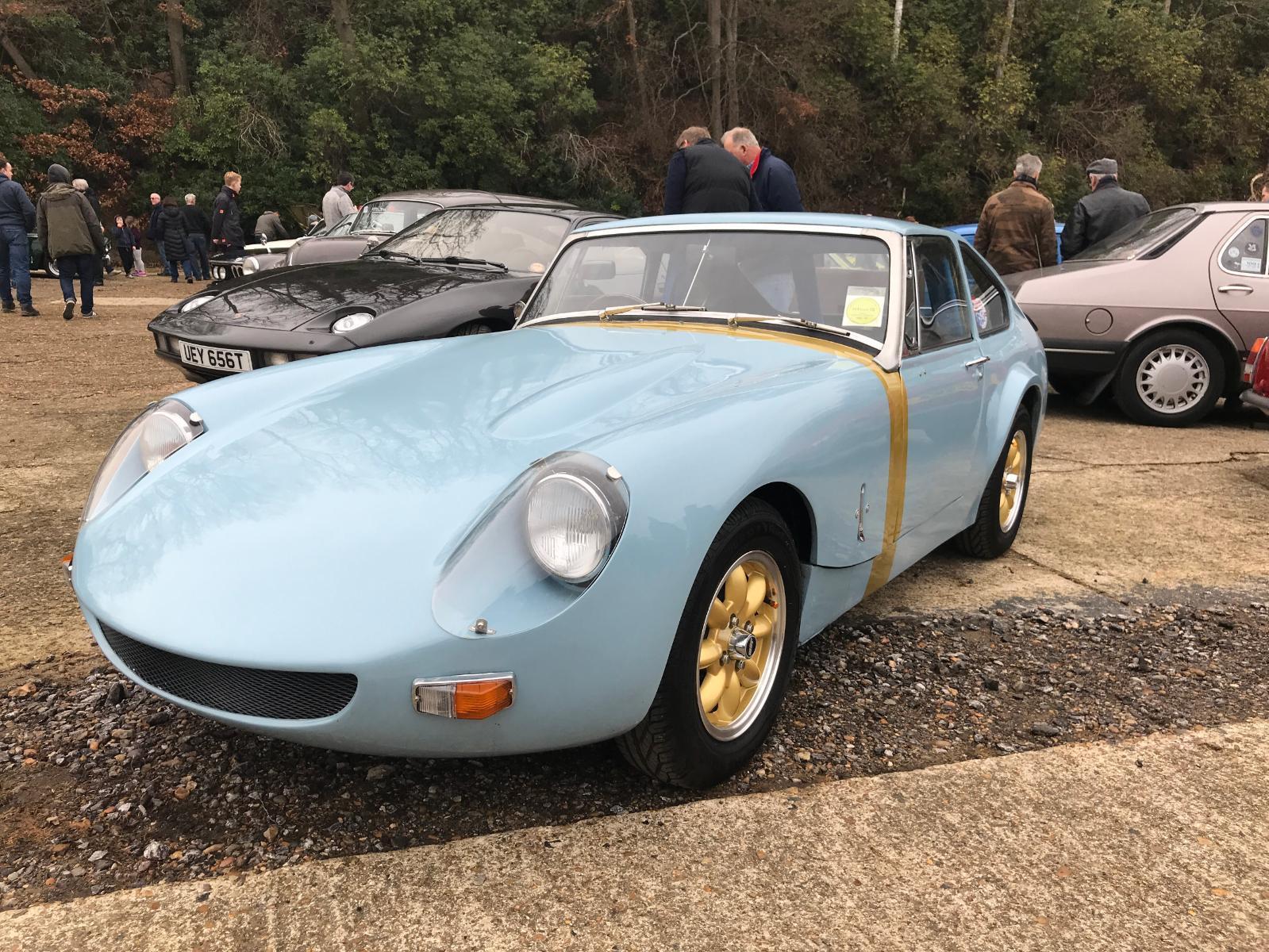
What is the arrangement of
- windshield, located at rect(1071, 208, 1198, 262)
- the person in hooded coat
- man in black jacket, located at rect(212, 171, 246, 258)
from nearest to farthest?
1. windshield, located at rect(1071, 208, 1198, 262)
2. man in black jacket, located at rect(212, 171, 246, 258)
3. the person in hooded coat

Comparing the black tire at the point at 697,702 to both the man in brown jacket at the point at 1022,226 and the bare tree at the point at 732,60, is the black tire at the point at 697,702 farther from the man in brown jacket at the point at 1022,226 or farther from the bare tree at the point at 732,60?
the bare tree at the point at 732,60

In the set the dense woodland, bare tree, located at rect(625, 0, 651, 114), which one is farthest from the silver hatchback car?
bare tree, located at rect(625, 0, 651, 114)

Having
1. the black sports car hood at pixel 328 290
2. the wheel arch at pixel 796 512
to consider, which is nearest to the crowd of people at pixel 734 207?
the black sports car hood at pixel 328 290

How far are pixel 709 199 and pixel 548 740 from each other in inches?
205

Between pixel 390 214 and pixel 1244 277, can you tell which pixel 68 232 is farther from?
pixel 1244 277

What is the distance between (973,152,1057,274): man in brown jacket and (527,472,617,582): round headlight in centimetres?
713

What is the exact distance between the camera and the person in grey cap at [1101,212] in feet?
26.8

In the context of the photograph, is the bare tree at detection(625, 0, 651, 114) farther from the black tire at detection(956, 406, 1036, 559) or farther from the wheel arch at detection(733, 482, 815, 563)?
the wheel arch at detection(733, 482, 815, 563)

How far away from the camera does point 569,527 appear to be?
1998 mm

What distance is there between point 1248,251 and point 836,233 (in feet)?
15.6

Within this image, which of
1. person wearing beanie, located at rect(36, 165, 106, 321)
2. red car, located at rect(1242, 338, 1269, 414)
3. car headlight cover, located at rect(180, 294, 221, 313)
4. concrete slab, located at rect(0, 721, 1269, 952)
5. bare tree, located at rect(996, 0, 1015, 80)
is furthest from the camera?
bare tree, located at rect(996, 0, 1015, 80)

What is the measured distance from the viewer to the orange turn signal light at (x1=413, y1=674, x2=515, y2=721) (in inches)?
74.9

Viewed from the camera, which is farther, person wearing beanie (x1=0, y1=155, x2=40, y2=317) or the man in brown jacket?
person wearing beanie (x1=0, y1=155, x2=40, y2=317)

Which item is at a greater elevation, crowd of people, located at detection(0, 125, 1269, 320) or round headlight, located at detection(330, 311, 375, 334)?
crowd of people, located at detection(0, 125, 1269, 320)
